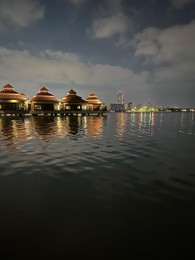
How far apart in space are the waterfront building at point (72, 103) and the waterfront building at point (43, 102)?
410 centimetres

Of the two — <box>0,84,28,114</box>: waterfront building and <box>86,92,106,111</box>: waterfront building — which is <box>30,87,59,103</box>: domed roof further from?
<box>86,92,106,111</box>: waterfront building

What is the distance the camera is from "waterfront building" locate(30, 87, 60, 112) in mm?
70156

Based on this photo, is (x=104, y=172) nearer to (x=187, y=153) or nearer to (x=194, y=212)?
(x=194, y=212)

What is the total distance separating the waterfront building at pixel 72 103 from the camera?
255 ft

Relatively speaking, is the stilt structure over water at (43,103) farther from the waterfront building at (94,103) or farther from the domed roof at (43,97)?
the waterfront building at (94,103)

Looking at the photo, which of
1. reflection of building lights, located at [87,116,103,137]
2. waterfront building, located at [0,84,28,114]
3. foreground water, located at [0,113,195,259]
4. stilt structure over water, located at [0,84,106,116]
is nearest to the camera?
foreground water, located at [0,113,195,259]

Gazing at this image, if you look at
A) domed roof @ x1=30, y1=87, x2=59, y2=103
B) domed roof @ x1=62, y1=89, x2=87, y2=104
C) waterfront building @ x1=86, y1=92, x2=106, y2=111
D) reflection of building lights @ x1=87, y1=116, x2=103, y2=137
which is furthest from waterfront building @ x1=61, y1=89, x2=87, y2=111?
reflection of building lights @ x1=87, y1=116, x2=103, y2=137

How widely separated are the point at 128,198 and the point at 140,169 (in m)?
3.10

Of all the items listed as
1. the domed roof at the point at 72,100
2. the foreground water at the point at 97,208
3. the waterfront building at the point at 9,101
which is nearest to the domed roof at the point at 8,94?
the waterfront building at the point at 9,101

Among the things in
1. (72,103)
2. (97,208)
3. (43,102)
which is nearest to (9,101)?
(43,102)

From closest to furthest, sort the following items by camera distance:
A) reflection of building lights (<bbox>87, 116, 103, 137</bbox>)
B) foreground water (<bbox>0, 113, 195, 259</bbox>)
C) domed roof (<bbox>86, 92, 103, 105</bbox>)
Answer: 1. foreground water (<bbox>0, 113, 195, 259</bbox>)
2. reflection of building lights (<bbox>87, 116, 103, 137</bbox>)
3. domed roof (<bbox>86, 92, 103, 105</bbox>)

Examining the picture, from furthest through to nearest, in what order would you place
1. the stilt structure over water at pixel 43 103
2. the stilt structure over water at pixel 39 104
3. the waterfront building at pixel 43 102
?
the waterfront building at pixel 43 102
the stilt structure over water at pixel 43 103
the stilt structure over water at pixel 39 104

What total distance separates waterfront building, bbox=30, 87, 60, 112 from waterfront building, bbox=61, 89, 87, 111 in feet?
13.5

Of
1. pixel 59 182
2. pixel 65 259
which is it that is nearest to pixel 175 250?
pixel 65 259
